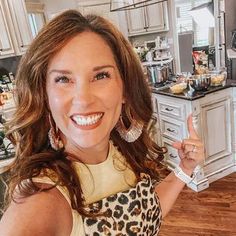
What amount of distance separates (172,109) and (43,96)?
197cm

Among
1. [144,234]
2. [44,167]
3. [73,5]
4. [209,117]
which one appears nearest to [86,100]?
[44,167]

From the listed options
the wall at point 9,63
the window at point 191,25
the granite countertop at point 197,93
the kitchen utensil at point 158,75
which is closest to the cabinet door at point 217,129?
the granite countertop at point 197,93

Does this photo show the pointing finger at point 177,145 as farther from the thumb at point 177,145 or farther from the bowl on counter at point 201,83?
the bowl on counter at point 201,83

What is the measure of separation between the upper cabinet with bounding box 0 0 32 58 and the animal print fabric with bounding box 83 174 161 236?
361 centimetres

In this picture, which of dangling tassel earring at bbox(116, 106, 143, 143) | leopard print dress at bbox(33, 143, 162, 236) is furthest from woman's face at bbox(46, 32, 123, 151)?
dangling tassel earring at bbox(116, 106, 143, 143)

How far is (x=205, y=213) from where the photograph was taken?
7.33ft

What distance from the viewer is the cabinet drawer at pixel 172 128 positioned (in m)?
2.54

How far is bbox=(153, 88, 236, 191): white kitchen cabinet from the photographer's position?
2410 millimetres

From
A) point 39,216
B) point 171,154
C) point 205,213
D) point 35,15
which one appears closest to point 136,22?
point 35,15

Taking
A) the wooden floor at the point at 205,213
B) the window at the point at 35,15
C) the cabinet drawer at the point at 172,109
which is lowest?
the wooden floor at the point at 205,213

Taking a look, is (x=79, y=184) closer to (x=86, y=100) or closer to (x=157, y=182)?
(x=86, y=100)

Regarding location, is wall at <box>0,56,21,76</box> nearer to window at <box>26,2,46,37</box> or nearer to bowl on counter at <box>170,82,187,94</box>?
window at <box>26,2,46,37</box>

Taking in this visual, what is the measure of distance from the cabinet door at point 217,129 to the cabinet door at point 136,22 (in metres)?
2.89

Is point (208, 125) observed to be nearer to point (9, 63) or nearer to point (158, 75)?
point (158, 75)
